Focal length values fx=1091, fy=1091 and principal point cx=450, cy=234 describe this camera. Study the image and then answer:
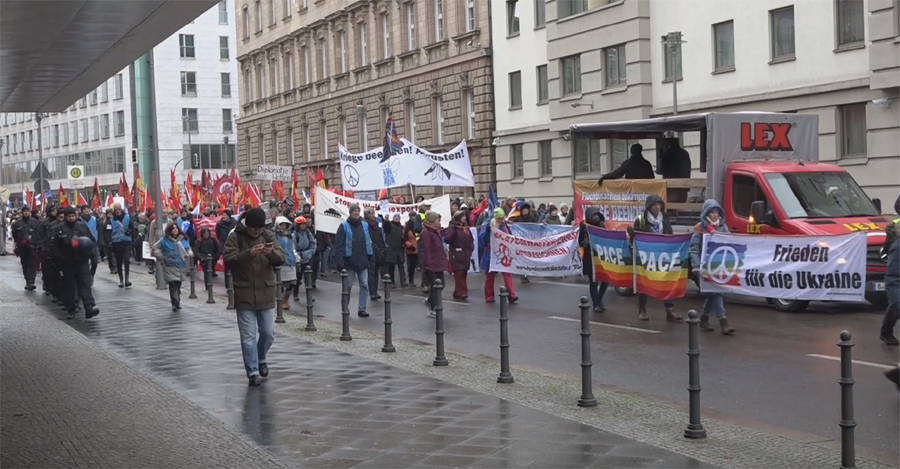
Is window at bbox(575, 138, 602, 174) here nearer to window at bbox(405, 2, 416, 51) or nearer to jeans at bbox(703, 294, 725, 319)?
window at bbox(405, 2, 416, 51)

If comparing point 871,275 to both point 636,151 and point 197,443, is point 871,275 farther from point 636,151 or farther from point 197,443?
point 197,443

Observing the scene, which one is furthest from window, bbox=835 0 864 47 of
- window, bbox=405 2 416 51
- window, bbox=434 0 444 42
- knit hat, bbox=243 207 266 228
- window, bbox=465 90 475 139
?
window, bbox=405 2 416 51

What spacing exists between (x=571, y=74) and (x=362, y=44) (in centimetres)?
1760

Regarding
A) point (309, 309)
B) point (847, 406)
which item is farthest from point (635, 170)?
point (847, 406)

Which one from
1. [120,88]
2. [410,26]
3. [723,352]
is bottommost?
[723,352]

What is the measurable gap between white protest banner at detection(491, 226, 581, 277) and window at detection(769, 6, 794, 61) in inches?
471

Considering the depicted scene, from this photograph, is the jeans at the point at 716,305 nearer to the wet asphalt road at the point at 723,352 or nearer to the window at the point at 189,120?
the wet asphalt road at the point at 723,352

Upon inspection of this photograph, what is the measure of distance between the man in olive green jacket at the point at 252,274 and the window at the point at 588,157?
27.8 meters

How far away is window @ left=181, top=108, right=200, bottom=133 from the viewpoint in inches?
3725

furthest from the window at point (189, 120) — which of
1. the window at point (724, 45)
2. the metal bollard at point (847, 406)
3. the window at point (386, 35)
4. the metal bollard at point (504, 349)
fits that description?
the metal bollard at point (847, 406)

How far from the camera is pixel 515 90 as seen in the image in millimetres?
42688

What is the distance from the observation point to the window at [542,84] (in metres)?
41.2

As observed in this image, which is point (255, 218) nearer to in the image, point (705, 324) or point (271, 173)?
point (705, 324)

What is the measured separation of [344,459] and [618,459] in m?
1.92
